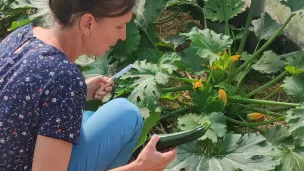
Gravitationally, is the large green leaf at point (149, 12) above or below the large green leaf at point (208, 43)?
below

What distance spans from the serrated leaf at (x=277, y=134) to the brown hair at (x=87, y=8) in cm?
112

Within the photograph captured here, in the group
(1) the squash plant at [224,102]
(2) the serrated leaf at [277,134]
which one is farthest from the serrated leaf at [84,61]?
(2) the serrated leaf at [277,134]

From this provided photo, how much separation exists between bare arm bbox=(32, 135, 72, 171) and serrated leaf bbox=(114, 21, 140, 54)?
1.39m

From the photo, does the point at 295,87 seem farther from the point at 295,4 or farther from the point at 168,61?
the point at 168,61

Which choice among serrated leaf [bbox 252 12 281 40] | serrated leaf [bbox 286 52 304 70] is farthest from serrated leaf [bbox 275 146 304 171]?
serrated leaf [bbox 252 12 281 40]

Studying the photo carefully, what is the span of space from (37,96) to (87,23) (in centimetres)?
28

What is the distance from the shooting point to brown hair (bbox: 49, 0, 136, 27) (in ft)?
5.20

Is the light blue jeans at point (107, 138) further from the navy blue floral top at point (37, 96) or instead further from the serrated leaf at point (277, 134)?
the serrated leaf at point (277, 134)

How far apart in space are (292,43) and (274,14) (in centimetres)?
27

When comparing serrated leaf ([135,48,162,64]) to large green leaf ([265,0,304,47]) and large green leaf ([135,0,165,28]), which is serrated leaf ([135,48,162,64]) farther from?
large green leaf ([265,0,304,47])

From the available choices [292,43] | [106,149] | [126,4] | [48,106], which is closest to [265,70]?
[292,43]

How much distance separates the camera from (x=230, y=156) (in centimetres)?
227

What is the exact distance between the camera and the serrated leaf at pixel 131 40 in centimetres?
289

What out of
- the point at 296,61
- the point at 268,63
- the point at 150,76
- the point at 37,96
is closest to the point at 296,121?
the point at 296,61
